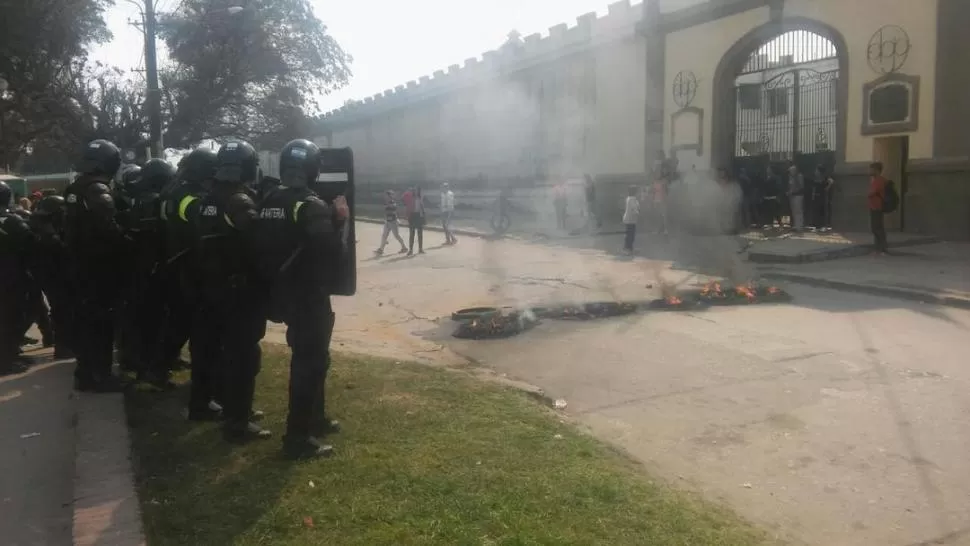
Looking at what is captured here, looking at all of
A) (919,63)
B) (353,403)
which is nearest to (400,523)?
(353,403)

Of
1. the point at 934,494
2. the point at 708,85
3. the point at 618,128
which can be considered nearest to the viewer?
the point at 934,494

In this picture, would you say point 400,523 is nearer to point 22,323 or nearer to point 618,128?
point 22,323

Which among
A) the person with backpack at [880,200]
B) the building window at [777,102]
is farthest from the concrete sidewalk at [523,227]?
the person with backpack at [880,200]

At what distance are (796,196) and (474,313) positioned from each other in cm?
1094

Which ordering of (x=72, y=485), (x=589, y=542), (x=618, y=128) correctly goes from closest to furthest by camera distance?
(x=589, y=542), (x=72, y=485), (x=618, y=128)

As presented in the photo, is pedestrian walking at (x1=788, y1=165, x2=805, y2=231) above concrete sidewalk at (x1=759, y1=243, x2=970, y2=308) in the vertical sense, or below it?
above

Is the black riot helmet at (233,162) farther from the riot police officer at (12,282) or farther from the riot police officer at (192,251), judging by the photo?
the riot police officer at (12,282)

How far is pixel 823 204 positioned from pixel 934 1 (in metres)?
4.35

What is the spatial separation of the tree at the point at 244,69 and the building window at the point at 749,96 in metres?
16.2

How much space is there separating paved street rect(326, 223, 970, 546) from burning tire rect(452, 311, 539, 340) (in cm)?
19

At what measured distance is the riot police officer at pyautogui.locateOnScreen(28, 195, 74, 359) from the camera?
677cm

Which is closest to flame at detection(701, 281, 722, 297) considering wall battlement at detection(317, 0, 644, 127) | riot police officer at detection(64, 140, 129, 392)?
riot police officer at detection(64, 140, 129, 392)

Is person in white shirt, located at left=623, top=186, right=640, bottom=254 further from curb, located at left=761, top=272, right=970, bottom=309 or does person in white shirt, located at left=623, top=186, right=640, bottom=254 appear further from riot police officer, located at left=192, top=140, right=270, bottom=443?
riot police officer, located at left=192, top=140, right=270, bottom=443

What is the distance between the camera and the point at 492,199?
2523cm
